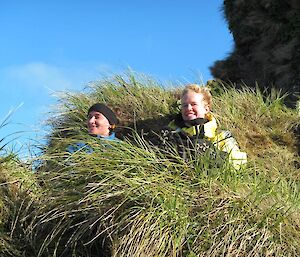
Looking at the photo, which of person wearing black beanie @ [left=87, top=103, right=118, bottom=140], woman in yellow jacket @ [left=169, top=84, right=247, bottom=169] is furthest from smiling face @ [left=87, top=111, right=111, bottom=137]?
woman in yellow jacket @ [left=169, top=84, right=247, bottom=169]

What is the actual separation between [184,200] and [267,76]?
8.87 m

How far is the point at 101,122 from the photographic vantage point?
18.2 feet

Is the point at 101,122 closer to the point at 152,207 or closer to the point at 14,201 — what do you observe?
the point at 14,201

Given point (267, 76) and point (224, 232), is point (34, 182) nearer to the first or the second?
point (224, 232)

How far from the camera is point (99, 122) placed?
218 inches

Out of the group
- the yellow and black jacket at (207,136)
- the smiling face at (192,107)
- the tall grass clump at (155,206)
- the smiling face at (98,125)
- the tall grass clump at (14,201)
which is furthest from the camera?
the smiling face at (98,125)

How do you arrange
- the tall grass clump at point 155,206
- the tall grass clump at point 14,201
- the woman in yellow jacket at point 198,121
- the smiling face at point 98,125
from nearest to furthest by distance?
1. the tall grass clump at point 155,206
2. the tall grass clump at point 14,201
3. the woman in yellow jacket at point 198,121
4. the smiling face at point 98,125

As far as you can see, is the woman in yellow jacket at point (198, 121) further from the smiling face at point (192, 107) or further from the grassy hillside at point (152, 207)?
the grassy hillside at point (152, 207)

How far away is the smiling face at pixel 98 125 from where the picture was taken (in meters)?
5.47

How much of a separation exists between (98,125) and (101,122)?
0.13 feet

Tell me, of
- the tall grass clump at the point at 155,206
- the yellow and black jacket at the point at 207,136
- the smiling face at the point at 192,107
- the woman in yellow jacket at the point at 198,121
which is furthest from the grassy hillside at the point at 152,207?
the smiling face at the point at 192,107

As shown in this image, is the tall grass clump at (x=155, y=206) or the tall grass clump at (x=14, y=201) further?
the tall grass clump at (x=14, y=201)

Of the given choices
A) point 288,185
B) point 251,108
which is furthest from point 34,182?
point 251,108

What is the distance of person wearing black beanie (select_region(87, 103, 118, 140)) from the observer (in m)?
5.49
